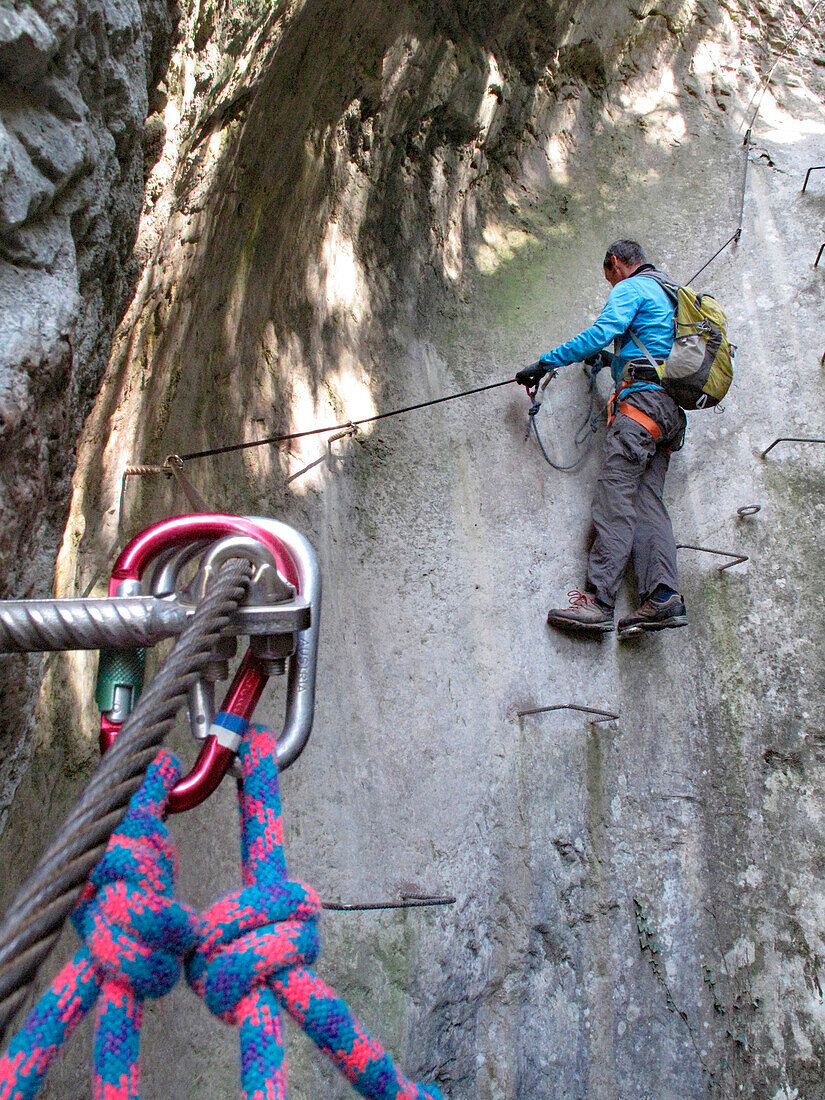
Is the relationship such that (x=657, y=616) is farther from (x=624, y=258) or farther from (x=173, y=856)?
(x=173, y=856)

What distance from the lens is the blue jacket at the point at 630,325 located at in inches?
126

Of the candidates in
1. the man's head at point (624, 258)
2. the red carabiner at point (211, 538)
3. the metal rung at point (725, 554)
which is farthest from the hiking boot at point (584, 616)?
the red carabiner at point (211, 538)

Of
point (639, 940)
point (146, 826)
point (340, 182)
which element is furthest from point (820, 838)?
point (340, 182)

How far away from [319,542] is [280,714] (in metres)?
0.66

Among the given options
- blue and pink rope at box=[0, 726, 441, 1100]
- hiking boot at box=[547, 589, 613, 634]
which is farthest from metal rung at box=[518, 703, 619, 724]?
blue and pink rope at box=[0, 726, 441, 1100]

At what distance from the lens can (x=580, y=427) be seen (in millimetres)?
3523

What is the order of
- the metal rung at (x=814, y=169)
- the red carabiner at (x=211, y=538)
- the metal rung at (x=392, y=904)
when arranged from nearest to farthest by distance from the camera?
the red carabiner at (x=211, y=538) < the metal rung at (x=392, y=904) < the metal rung at (x=814, y=169)

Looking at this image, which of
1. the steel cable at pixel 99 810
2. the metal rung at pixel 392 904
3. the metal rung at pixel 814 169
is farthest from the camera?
the metal rung at pixel 814 169

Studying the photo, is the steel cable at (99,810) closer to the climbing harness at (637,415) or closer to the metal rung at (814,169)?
the climbing harness at (637,415)

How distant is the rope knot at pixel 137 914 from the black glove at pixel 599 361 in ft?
10.0

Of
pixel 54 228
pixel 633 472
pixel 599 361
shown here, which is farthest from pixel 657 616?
pixel 54 228

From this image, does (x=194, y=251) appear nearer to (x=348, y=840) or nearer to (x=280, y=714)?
(x=280, y=714)

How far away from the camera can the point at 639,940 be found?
277 cm

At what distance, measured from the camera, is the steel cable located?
708 mm
